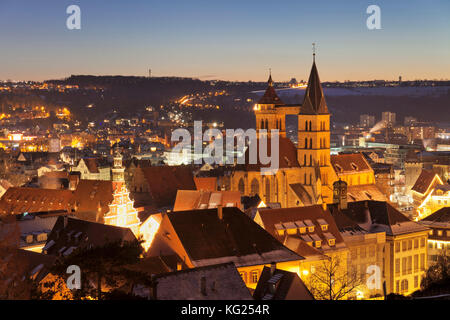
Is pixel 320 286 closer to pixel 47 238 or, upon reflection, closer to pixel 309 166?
pixel 47 238

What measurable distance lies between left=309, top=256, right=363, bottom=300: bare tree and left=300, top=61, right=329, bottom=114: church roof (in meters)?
21.9

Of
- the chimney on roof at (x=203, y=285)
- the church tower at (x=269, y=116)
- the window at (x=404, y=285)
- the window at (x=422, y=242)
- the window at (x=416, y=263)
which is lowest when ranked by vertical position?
the window at (x=404, y=285)

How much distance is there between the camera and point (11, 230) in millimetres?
43031

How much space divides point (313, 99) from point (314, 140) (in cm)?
368

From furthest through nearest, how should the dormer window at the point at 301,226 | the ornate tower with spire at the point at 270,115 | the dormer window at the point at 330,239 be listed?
the ornate tower with spire at the point at 270,115 → the dormer window at the point at 330,239 → the dormer window at the point at 301,226

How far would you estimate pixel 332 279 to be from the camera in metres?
39.9

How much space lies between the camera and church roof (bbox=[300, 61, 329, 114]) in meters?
63.5

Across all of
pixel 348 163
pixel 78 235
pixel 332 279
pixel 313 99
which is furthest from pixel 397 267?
pixel 78 235

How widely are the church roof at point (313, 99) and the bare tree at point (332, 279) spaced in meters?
21.9

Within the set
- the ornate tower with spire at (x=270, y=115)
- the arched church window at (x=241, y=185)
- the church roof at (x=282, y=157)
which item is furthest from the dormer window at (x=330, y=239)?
the ornate tower with spire at (x=270, y=115)

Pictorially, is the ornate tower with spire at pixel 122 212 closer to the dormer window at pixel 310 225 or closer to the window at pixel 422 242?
the dormer window at pixel 310 225

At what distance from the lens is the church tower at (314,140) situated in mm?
63281
